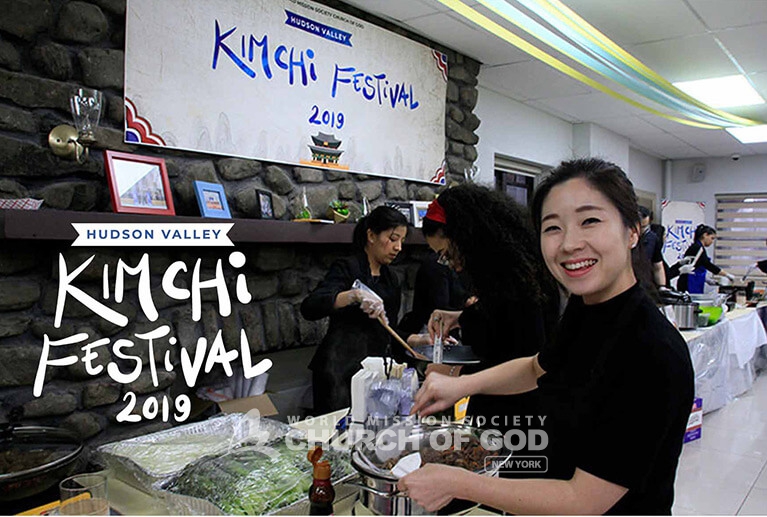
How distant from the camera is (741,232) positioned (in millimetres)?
9172

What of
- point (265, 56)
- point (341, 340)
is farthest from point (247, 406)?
point (265, 56)

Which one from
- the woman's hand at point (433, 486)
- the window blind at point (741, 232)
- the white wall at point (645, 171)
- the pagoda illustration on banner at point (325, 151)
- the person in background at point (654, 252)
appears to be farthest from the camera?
the window blind at point (741, 232)

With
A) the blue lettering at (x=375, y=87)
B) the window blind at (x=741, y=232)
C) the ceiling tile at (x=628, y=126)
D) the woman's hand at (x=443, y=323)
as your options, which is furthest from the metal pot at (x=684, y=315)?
the window blind at (x=741, y=232)

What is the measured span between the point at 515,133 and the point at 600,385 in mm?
4789

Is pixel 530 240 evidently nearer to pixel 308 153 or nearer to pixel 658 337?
pixel 658 337

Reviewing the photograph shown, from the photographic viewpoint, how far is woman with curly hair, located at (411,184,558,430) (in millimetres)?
1747

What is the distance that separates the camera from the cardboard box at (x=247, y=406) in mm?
2637

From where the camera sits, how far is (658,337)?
104cm

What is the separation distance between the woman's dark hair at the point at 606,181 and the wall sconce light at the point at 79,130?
6.17ft

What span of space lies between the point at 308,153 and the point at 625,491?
2644mm

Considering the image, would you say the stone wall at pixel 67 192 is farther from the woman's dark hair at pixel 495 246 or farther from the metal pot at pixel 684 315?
the metal pot at pixel 684 315

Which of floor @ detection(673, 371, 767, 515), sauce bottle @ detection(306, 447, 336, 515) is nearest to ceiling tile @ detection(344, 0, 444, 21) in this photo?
sauce bottle @ detection(306, 447, 336, 515)

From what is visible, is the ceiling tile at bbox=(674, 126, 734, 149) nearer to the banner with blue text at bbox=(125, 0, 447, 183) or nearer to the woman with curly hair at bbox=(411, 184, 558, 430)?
the banner with blue text at bbox=(125, 0, 447, 183)

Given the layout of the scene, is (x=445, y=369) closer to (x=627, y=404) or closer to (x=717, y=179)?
(x=627, y=404)
